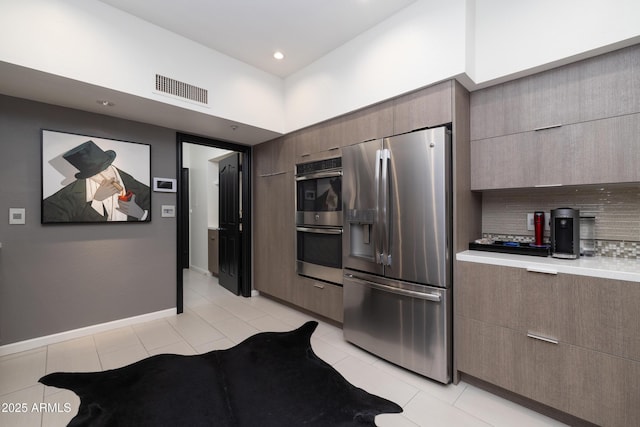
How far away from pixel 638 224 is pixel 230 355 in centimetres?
308

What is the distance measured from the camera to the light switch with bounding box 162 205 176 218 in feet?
10.2

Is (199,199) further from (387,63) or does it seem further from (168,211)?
(387,63)

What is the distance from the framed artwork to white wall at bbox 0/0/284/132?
0.87 meters

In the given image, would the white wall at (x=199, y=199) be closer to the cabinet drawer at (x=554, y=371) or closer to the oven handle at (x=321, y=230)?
the oven handle at (x=321, y=230)

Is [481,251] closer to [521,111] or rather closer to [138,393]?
[521,111]

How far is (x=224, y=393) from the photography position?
180cm

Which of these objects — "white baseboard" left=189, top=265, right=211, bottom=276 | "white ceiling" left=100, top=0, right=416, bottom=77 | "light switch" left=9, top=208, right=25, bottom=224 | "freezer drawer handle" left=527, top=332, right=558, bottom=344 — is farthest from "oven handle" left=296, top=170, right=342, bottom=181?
"white baseboard" left=189, top=265, right=211, bottom=276

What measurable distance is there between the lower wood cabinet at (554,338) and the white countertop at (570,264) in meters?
0.03

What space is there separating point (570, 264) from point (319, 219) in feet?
6.54

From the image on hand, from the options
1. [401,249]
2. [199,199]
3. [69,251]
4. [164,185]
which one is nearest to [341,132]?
[401,249]

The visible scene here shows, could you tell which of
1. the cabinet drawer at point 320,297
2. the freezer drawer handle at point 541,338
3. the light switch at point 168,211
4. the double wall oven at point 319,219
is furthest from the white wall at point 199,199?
the freezer drawer handle at point 541,338

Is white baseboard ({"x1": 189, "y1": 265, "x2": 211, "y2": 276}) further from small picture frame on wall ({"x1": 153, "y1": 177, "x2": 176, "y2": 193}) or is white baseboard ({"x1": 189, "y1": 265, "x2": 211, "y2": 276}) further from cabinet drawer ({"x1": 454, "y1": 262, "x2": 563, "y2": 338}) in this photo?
cabinet drawer ({"x1": 454, "y1": 262, "x2": 563, "y2": 338})

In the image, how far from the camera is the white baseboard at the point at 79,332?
2283 millimetres

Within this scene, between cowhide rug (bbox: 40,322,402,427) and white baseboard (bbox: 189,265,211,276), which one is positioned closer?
cowhide rug (bbox: 40,322,402,427)
